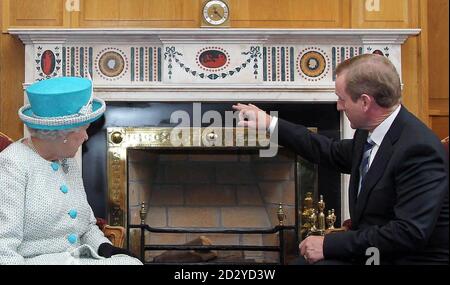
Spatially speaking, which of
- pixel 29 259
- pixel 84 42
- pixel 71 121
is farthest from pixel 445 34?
pixel 29 259

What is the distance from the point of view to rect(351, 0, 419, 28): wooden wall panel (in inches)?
128

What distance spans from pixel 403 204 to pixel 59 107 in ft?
3.17

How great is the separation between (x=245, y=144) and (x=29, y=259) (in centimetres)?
159

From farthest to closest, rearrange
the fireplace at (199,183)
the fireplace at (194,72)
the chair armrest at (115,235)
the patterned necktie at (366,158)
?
the fireplace at (199,183), the fireplace at (194,72), the chair armrest at (115,235), the patterned necktie at (366,158)

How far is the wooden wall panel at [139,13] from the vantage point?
3232 millimetres

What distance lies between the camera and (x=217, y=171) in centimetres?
354

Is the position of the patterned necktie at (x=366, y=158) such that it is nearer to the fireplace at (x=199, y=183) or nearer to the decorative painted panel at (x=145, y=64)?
the fireplace at (x=199, y=183)

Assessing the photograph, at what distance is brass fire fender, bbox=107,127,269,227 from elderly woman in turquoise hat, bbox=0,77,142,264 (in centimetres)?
117

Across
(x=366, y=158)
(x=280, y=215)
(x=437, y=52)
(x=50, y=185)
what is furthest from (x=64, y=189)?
(x=437, y=52)

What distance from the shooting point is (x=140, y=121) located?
10.8 ft

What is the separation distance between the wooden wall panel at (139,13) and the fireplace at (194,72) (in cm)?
10

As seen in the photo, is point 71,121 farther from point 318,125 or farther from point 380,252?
point 318,125

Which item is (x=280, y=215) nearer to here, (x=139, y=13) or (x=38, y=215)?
(x=139, y=13)

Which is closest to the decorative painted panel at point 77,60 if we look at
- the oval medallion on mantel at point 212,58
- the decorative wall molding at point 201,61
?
the decorative wall molding at point 201,61
